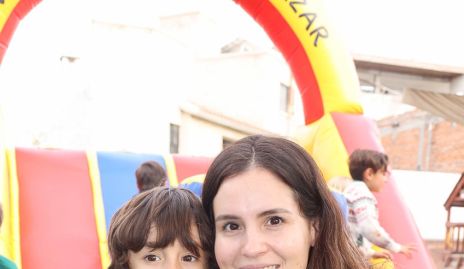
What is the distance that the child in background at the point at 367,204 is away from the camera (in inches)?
99.5

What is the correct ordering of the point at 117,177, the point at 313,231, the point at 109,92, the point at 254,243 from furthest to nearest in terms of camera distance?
1. the point at 109,92
2. the point at 117,177
3. the point at 313,231
4. the point at 254,243

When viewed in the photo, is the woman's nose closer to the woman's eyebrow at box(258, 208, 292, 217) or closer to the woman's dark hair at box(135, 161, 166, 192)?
the woman's eyebrow at box(258, 208, 292, 217)

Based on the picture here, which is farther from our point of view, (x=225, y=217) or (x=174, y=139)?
(x=174, y=139)

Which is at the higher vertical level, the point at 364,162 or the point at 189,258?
the point at 364,162

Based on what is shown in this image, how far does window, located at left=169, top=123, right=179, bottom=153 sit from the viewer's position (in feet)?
36.7

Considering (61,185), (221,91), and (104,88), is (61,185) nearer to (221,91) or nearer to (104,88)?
(104,88)

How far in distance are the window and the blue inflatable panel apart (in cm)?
772

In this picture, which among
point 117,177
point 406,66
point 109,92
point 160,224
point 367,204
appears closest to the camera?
point 160,224

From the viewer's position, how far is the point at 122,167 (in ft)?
11.1

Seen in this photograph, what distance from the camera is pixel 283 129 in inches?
542

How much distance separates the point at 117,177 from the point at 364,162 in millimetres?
1512

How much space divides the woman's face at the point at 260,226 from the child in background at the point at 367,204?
1.34m

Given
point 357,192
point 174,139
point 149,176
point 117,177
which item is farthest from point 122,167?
point 174,139

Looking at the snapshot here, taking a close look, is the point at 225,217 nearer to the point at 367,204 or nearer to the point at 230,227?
the point at 230,227
